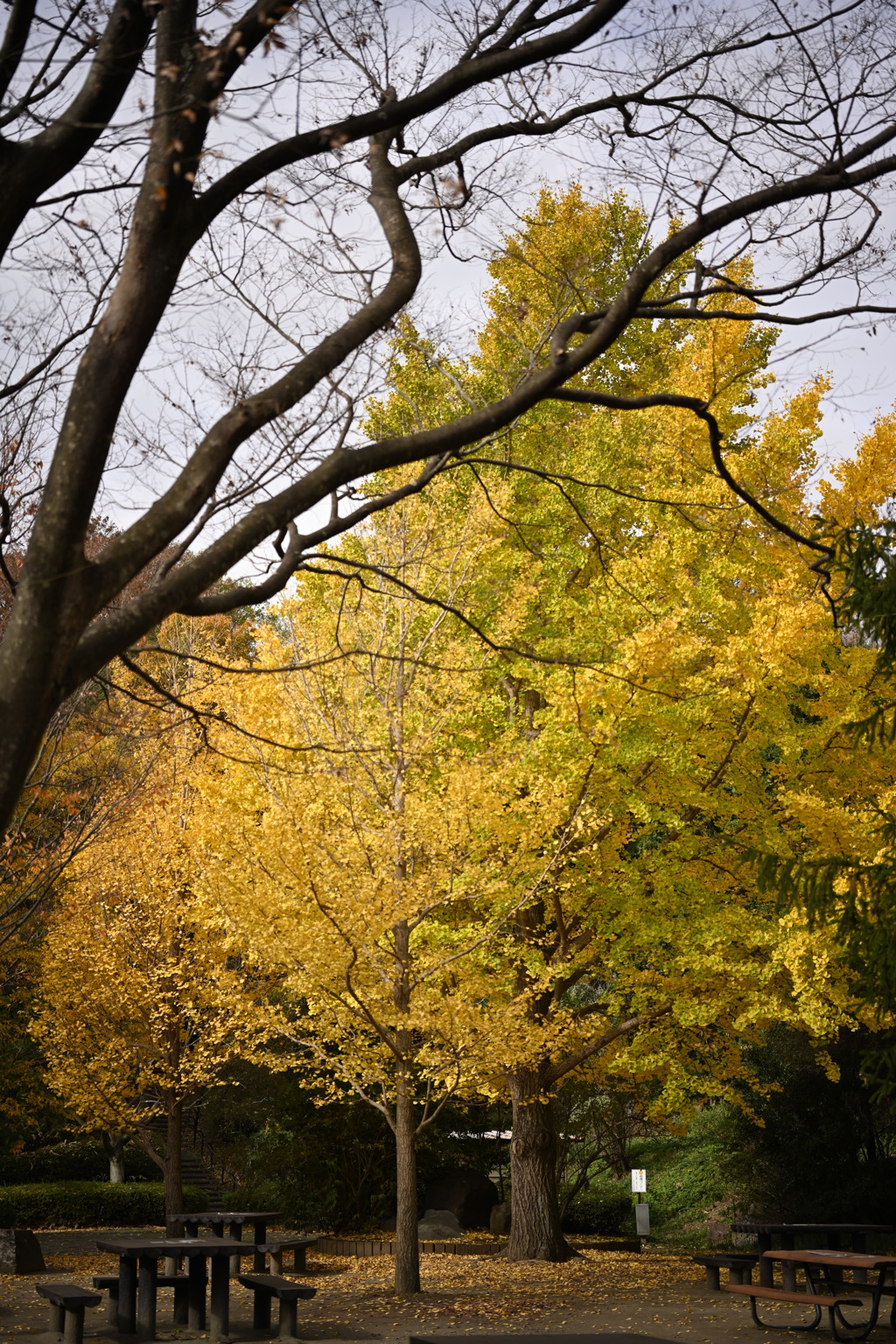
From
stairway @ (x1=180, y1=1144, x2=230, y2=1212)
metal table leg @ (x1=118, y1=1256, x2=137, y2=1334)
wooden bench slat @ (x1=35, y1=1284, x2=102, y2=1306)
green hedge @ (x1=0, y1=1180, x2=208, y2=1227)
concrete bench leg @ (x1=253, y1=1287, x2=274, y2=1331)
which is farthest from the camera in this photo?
stairway @ (x1=180, y1=1144, x2=230, y2=1212)

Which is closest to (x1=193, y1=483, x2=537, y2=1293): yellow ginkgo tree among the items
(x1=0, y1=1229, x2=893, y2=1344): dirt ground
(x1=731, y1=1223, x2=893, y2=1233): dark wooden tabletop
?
(x1=0, y1=1229, x2=893, y2=1344): dirt ground

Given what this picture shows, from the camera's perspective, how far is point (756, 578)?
459 inches

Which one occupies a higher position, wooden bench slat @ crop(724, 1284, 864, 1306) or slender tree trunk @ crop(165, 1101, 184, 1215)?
slender tree trunk @ crop(165, 1101, 184, 1215)

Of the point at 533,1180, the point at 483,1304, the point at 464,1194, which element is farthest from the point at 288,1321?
the point at 464,1194

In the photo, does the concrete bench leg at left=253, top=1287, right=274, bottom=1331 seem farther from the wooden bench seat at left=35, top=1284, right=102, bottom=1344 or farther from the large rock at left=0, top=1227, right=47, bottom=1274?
the large rock at left=0, top=1227, right=47, bottom=1274

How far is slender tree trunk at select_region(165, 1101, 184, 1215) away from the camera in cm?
1409

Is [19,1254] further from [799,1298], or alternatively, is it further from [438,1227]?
[799,1298]

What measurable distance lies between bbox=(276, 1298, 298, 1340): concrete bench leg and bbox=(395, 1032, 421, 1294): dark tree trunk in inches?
83.4

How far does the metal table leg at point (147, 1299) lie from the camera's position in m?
8.32

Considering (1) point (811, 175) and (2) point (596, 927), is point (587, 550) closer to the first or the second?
(2) point (596, 927)

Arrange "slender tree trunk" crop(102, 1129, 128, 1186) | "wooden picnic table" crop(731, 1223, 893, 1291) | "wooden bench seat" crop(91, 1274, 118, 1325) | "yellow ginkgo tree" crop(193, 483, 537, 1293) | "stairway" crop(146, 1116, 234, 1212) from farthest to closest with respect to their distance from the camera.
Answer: "slender tree trunk" crop(102, 1129, 128, 1186)
"stairway" crop(146, 1116, 234, 1212)
"wooden picnic table" crop(731, 1223, 893, 1291)
"yellow ginkgo tree" crop(193, 483, 537, 1293)
"wooden bench seat" crop(91, 1274, 118, 1325)

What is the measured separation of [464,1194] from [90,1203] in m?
5.63

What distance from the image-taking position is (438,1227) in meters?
15.4

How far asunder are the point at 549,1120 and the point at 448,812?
5.37m
